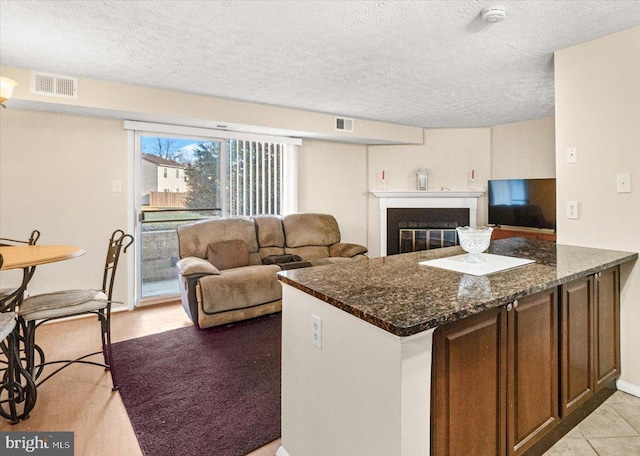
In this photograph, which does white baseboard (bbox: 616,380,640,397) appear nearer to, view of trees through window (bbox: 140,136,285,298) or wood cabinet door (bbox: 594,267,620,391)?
wood cabinet door (bbox: 594,267,620,391)

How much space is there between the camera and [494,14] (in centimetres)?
195

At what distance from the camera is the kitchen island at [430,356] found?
1054 mm

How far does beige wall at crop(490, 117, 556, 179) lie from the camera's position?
4770mm

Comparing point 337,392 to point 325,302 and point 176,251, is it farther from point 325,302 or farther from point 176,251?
point 176,251

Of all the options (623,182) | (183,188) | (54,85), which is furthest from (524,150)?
(54,85)

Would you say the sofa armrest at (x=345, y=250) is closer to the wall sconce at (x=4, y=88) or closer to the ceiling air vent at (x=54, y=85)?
the ceiling air vent at (x=54, y=85)

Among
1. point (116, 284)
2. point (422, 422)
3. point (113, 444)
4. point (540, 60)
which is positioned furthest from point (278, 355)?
point (540, 60)

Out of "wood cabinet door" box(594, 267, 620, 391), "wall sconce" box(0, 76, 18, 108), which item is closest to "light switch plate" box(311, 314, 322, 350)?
"wood cabinet door" box(594, 267, 620, 391)

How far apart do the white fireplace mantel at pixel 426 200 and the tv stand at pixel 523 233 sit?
515 mm

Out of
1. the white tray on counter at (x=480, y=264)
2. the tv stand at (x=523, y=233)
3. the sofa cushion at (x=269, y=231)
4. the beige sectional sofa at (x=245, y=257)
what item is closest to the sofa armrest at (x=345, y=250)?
the beige sectional sofa at (x=245, y=257)

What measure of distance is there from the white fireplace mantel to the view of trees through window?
6.59 feet

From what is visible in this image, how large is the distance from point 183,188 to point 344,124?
7.25ft

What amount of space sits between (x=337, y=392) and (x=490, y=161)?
512cm

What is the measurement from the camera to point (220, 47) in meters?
2.45
